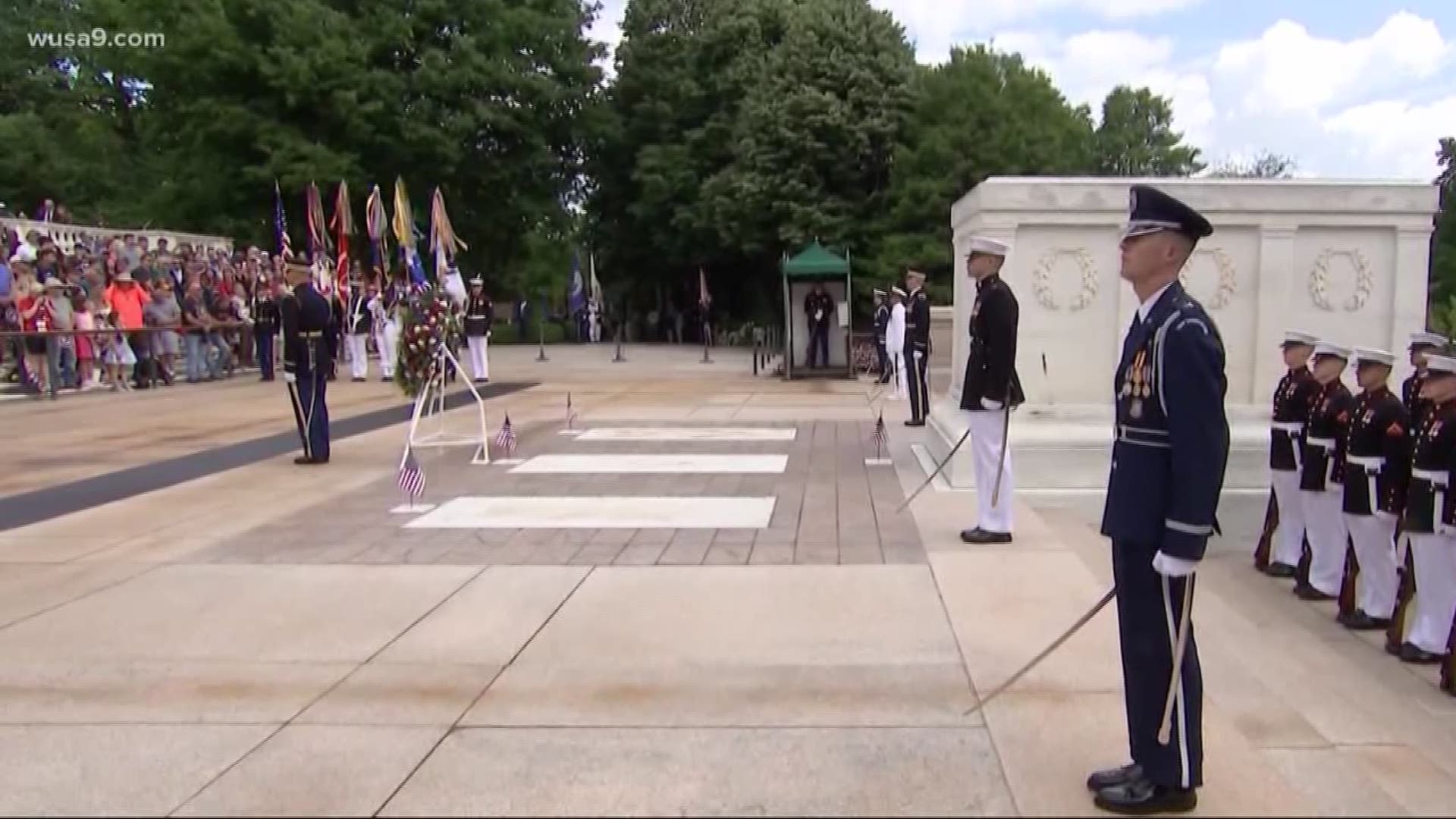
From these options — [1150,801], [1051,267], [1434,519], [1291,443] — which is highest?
[1051,267]

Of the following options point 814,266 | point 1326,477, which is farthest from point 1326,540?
point 814,266

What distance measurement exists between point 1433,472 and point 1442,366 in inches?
21.8

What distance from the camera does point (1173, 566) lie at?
3709 mm

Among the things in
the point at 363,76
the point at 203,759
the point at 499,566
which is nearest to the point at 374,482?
the point at 499,566

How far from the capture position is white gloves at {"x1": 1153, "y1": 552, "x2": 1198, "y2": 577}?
370 centimetres

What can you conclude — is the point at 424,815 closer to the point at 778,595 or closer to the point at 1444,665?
the point at 778,595

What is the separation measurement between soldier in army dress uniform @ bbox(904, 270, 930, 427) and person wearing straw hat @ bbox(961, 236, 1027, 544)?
21.0ft

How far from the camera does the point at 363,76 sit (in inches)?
1372

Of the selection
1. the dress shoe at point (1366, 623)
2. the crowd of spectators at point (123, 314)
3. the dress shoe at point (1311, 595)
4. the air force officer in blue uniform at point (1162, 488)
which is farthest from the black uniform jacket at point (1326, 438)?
the crowd of spectators at point (123, 314)

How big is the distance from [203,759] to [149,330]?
1842cm

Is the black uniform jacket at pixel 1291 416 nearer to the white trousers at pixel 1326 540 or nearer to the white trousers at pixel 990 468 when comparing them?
the white trousers at pixel 1326 540

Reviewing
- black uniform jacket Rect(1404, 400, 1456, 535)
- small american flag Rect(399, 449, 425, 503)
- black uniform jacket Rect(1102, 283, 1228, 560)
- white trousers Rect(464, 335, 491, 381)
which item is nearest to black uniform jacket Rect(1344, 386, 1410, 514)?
black uniform jacket Rect(1404, 400, 1456, 535)

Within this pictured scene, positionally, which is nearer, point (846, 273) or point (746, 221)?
point (846, 273)
